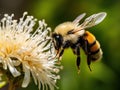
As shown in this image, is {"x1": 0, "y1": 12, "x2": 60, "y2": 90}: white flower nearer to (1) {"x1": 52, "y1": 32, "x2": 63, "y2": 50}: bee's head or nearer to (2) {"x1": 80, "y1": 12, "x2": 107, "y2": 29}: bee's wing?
(1) {"x1": 52, "y1": 32, "x2": 63, "y2": 50}: bee's head

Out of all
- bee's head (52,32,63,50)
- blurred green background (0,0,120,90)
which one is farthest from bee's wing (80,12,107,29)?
blurred green background (0,0,120,90)

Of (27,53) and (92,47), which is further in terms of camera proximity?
(92,47)

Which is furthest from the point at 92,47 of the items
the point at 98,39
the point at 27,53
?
the point at 98,39

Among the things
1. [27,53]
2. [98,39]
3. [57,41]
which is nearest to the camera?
[27,53]

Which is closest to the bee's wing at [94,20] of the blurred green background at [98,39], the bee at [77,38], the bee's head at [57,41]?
the bee at [77,38]

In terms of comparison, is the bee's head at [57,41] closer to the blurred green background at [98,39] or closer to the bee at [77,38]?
the bee at [77,38]

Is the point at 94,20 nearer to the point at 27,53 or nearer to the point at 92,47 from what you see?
the point at 92,47

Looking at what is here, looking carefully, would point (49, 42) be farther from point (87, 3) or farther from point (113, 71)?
point (87, 3)
